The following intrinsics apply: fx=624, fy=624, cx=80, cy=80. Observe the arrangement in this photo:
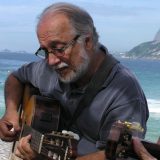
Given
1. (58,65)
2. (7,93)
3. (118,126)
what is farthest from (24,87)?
(118,126)

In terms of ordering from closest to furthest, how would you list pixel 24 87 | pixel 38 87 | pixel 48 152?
pixel 48 152 → pixel 38 87 → pixel 24 87

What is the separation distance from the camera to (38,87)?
4.56 meters

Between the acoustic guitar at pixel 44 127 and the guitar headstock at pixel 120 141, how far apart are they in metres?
0.77

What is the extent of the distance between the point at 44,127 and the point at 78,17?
0.77 metres

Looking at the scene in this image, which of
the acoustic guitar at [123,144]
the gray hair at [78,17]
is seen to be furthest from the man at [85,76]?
the acoustic guitar at [123,144]

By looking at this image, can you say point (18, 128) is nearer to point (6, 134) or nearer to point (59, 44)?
point (6, 134)

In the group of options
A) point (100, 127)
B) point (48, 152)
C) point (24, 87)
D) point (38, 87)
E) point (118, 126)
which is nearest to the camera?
point (118, 126)

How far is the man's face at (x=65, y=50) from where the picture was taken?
3737 millimetres

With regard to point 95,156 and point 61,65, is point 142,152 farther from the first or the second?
point 61,65

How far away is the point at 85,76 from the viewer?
3.91 meters

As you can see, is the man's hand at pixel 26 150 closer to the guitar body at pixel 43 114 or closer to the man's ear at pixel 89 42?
the guitar body at pixel 43 114

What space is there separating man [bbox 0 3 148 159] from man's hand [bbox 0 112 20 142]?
65 cm

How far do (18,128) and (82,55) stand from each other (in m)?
1.08

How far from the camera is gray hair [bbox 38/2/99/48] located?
379 centimetres
